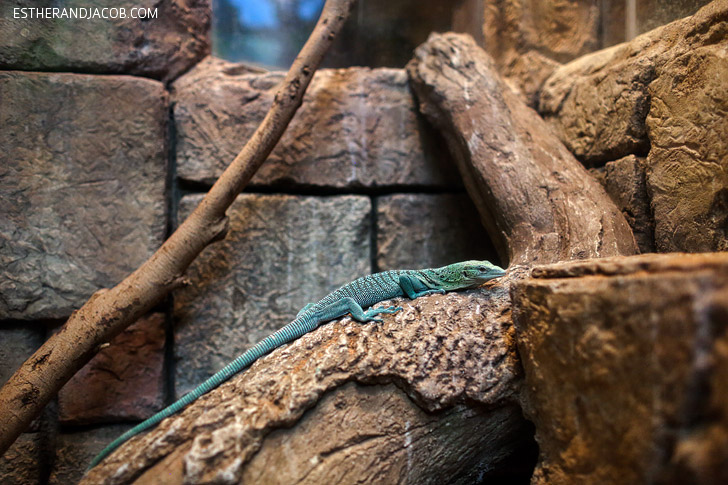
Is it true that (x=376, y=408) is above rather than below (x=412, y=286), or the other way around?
below

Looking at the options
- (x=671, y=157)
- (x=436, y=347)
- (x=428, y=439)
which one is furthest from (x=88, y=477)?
(x=671, y=157)

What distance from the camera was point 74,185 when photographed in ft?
10.6

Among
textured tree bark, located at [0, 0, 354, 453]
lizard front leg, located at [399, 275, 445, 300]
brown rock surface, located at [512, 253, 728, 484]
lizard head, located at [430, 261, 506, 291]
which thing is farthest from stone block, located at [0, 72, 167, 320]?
brown rock surface, located at [512, 253, 728, 484]

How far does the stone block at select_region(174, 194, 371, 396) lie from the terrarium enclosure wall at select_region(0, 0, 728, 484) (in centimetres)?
2

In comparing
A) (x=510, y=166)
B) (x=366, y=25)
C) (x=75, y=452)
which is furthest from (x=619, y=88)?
(x=75, y=452)

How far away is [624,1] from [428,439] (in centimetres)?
362

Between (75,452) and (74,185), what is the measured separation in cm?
198

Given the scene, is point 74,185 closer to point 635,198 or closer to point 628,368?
point 628,368

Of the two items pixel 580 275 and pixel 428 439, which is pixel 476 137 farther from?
pixel 428 439

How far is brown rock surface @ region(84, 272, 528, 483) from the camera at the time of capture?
1876mm

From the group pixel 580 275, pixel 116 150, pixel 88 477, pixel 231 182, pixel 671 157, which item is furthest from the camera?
pixel 116 150

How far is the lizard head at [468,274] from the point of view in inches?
98.8

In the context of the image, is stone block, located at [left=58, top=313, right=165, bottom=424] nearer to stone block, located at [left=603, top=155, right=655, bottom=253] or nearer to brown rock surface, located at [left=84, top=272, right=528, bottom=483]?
brown rock surface, located at [left=84, top=272, right=528, bottom=483]

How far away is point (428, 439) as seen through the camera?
2121mm
